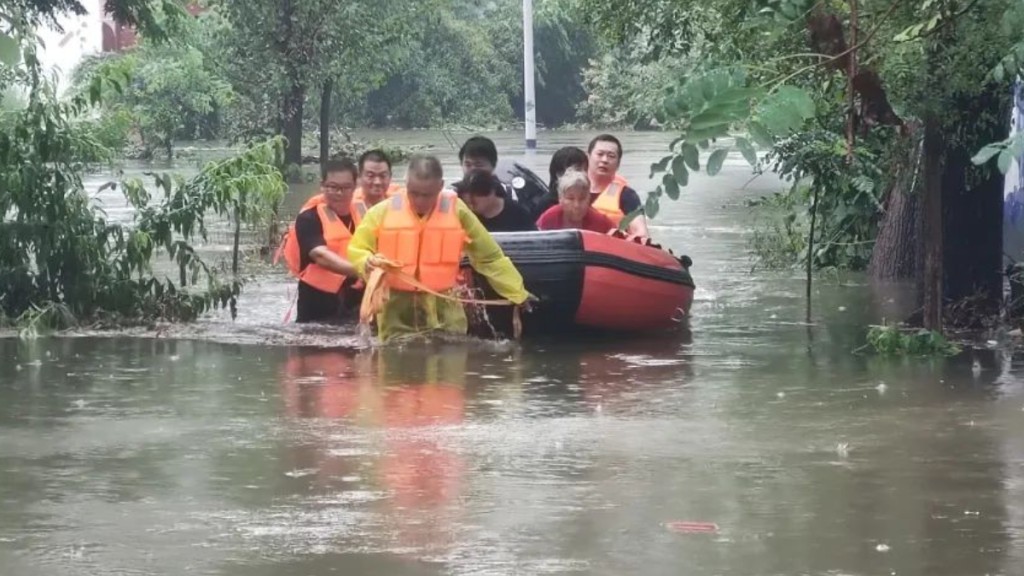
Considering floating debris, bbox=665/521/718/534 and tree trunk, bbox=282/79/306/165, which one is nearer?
floating debris, bbox=665/521/718/534

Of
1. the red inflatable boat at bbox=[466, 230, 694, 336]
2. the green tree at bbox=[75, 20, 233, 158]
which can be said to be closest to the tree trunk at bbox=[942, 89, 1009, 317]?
the red inflatable boat at bbox=[466, 230, 694, 336]

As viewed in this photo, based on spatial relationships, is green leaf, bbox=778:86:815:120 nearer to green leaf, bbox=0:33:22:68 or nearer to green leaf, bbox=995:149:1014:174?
green leaf, bbox=995:149:1014:174

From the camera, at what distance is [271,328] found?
43.8ft

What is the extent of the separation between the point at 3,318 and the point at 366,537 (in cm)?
674

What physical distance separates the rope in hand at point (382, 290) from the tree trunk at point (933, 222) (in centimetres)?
258

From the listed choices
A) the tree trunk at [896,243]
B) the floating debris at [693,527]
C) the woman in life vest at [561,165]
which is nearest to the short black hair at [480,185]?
the woman in life vest at [561,165]

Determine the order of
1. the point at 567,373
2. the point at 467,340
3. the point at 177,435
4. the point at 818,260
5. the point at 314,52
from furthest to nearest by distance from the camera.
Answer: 1. the point at 314,52
2. the point at 818,260
3. the point at 467,340
4. the point at 567,373
5. the point at 177,435

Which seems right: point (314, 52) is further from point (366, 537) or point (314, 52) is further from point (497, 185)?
point (366, 537)

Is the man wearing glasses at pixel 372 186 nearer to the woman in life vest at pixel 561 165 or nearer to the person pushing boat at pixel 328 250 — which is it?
the person pushing boat at pixel 328 250

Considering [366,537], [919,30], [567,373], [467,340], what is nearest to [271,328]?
[467,340]

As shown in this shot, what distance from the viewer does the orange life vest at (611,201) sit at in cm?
1338

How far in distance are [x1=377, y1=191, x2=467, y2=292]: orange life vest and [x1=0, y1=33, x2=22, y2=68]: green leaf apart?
26.8 ft

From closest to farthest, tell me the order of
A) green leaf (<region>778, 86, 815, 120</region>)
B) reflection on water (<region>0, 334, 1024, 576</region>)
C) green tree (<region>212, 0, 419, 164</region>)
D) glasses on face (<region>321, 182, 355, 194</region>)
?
green leaf (<region>778, 86, 815, 120</region>)
reflection on water (<region>0, 334, 1024, 576</region>)
glasses on face (<region>321, 182, 355, 194</region>)
green tree (<region>212, 0, 419, 164</region>)

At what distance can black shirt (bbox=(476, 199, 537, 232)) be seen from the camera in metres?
12.8
